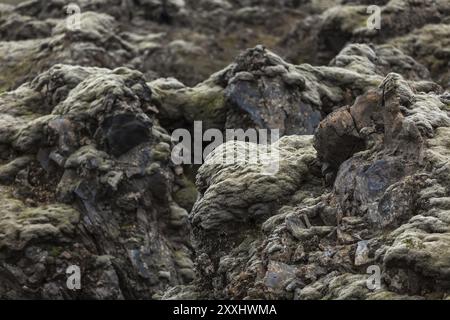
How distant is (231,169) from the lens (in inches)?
1014

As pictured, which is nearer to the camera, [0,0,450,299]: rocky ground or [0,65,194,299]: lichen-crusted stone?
[0,0,450,299]: rocky ground

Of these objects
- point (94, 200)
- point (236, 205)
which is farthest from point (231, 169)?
point (94, 200)

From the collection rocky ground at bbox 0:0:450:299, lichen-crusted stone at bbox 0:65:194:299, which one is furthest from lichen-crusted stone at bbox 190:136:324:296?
lichen-crusted stone at bbox 0:65:194:299

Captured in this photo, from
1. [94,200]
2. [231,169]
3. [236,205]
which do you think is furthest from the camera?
[94,200]

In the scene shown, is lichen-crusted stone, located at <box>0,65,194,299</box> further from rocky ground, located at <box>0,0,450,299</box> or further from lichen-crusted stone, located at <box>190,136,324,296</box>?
lichen-crusted stone, located at <box>190,136,324,296</box>

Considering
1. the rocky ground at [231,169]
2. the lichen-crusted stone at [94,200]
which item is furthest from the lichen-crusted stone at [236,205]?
the lichen-crusted stone at [94,200]

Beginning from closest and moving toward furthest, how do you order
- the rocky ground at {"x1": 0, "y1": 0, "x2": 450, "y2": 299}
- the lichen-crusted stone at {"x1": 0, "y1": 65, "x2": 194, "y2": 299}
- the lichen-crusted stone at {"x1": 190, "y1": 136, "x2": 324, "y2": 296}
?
the rocky ground at {"x1": 0, "y1": 0, "x2": 450, "y2": 299} → the lichen-crusted stone at {"x1": 190, "y1": 136, "x2": 324, "y2": 296} → the lichen-crusted stone at {"x1": 0, "y1": 65, "x2": 194, "y2": 299}

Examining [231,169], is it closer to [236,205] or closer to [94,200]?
[236,205]

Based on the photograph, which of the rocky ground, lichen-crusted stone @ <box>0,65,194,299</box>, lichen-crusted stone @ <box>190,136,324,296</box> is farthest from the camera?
lichen-crusted stone @ <box>0,65,194,299</box>

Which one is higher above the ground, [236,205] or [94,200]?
[236,205]

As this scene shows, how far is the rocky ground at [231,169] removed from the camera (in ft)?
66.5

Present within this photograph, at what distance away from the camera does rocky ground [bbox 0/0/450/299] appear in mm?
20281

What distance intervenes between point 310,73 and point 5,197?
74.5 feet

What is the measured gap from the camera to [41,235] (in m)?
31.5
